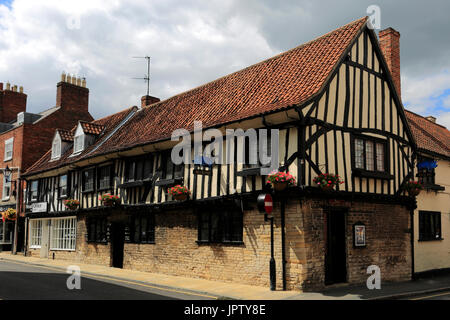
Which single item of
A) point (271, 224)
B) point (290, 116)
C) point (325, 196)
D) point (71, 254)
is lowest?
point (71, 254)

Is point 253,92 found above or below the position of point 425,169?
above

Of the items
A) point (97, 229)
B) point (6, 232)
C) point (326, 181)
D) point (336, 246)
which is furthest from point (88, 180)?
point (326, 181)

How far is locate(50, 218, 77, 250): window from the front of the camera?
928 inches

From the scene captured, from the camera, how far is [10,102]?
35.7 metres

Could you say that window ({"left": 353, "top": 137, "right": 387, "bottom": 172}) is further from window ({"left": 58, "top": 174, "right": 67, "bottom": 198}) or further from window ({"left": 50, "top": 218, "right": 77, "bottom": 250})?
window ({"left": 58, "top": 174, "right": 67, "bottom": 198})

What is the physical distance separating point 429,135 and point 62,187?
1939 centimetres

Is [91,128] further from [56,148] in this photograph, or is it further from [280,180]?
[280,180]

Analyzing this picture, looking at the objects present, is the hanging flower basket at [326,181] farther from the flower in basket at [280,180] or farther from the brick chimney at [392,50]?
the brick chimney at [392,50]

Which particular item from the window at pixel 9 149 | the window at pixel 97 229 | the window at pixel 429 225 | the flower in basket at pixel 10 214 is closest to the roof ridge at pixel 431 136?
the window at pixel 429 225

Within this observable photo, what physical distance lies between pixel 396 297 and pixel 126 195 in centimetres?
1186

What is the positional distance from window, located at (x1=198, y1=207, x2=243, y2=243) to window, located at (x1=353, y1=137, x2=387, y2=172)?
429cm
